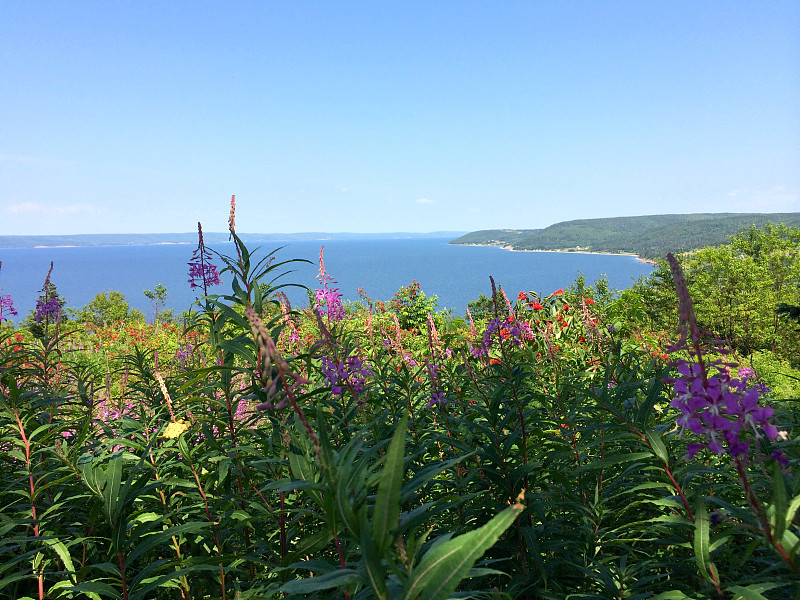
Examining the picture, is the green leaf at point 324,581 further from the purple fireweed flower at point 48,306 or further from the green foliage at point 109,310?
the green foliage at point 109,310

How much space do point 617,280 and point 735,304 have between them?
3727 inches

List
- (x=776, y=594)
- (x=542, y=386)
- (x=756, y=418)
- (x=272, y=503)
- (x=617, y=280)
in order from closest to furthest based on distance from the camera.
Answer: (x=756, y=418) < (x=776, y=594) < (x=272, y=503) < (x=542, y=386) < (x=617, y=280)

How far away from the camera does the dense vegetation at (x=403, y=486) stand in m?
0.91

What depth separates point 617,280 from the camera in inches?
4513

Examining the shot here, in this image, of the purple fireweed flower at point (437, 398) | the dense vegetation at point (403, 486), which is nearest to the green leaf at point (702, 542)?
the dense vegetation at point (403, 486)

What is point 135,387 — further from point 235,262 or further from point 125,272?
point 125,272

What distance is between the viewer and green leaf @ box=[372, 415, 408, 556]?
67cm

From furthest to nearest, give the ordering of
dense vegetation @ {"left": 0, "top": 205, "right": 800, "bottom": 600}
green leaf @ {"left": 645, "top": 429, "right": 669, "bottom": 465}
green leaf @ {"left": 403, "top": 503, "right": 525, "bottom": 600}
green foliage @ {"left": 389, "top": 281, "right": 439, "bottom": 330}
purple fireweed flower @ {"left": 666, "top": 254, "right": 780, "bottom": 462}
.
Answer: green foliage @ {"left": 389, "top": 281, "right": 439, "bottom": 330} < green leaf @ {"left": 645, "top": 429, "right": 669, "bottom": 465} < purple fireweed flower @ {"left": 666, "top": 254, "right": 780, "bottom": 462} < dense vegetation @ {"left": 0, "top": 205, "right": 800, "bottom": 600} < green leaf @ {"left": 403, "top": 503, "right": 525, "bottom": 600}

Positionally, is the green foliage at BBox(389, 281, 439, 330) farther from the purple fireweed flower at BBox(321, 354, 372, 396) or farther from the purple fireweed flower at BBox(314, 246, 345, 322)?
the purple fireweed flower at BBox(321, 354, 372, 396)

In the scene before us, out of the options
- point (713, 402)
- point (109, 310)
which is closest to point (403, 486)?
point (713, 402)

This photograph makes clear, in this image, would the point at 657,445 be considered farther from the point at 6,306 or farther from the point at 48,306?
the point at 6,306

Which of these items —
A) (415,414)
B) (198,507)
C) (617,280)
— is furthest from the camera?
(617,280)

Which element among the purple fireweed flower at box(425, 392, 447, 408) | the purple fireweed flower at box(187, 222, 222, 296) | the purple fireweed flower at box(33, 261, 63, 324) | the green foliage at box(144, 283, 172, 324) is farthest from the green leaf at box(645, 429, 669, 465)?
the green foliage at box(144, 283, 172, 324)

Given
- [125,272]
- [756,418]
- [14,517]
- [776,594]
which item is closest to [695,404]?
[756,418]
